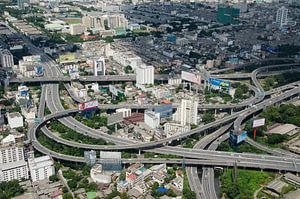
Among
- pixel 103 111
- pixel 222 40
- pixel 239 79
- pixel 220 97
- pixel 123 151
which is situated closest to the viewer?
pixel 123 151

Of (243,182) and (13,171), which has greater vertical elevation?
(13,171)

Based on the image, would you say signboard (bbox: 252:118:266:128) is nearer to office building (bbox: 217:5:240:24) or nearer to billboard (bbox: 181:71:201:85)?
billboard (bbox: 181:71:201:85)

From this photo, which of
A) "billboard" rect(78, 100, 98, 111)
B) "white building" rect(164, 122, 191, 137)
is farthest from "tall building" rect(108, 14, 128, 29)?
"white building" rect(164, 122, 191, 137)

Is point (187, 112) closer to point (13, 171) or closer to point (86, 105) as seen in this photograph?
point (86, 105)

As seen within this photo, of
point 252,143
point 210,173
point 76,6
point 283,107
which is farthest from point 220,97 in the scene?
point 76,6

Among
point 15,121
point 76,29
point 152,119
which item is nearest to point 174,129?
point 152,119

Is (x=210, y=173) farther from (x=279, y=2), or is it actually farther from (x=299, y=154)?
(x=279, y=2)

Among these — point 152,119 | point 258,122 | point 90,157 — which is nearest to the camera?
point 90,157
